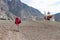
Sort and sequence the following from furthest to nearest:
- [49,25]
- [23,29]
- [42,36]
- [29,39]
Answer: [49,25], [23,29], [42,36], [29,39]

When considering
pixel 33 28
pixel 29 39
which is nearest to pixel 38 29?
pixel 33 28

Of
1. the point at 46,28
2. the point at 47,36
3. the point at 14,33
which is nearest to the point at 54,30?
the point at 46,28

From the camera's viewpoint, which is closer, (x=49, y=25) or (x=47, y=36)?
(x=47, y=36)

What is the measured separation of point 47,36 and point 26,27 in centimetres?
276

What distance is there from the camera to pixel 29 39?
18547 mm

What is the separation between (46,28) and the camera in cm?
2245

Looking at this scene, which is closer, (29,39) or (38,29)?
(29,39)

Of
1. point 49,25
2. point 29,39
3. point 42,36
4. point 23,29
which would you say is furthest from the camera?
point 49,25

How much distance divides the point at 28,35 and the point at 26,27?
2.63 metres

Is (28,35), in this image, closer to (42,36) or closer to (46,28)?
(42,36)

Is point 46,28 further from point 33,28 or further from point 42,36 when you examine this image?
point 42,36

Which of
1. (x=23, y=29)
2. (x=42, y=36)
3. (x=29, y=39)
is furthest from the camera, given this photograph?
(x=23, y=29)

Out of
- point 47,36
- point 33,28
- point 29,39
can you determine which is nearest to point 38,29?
point 33,28

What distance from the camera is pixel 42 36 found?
19797 mm
